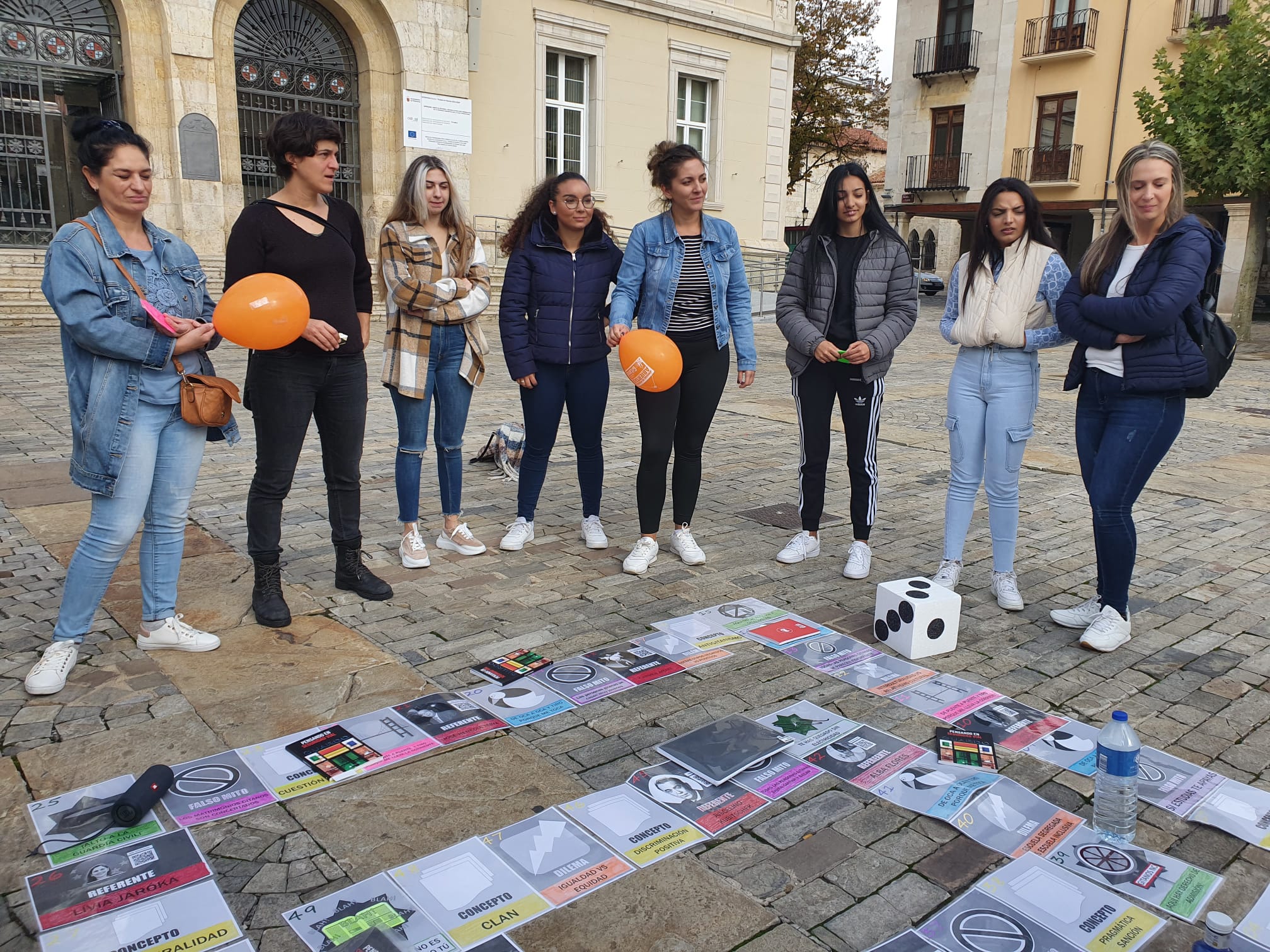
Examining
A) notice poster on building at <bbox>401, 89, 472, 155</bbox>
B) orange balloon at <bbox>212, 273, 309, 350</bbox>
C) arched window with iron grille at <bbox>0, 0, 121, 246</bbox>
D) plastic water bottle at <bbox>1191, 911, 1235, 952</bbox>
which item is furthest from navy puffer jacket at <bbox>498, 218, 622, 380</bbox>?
notice poster on building at <bbox>401, 89, 472, 155</bbox>

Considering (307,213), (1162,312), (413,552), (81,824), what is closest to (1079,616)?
(1162,312)

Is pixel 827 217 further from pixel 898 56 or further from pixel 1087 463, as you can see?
pixel 898 56

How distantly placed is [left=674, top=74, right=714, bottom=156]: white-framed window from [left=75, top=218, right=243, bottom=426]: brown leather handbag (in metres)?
21.1

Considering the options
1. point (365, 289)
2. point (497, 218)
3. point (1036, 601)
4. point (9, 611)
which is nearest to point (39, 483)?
point (9, 611)

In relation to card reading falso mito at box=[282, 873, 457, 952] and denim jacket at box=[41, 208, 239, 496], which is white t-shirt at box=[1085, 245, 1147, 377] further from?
denim jacket at box=[41, 208, 239, 496]

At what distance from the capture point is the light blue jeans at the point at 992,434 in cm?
448

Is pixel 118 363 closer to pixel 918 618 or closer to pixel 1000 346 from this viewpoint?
pixel 918 618

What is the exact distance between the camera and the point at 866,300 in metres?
4.88

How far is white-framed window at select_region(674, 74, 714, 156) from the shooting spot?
23.5m

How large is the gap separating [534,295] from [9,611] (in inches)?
111

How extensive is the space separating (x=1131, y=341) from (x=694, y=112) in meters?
21.7

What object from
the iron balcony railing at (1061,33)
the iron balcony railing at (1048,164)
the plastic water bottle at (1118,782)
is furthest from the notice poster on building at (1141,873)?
the iron balcony railing at (1061,33)

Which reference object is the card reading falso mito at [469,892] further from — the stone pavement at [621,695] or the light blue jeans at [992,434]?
the light blue jeans at [992,434]

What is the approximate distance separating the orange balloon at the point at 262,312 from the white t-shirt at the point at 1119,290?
329 centimetres
